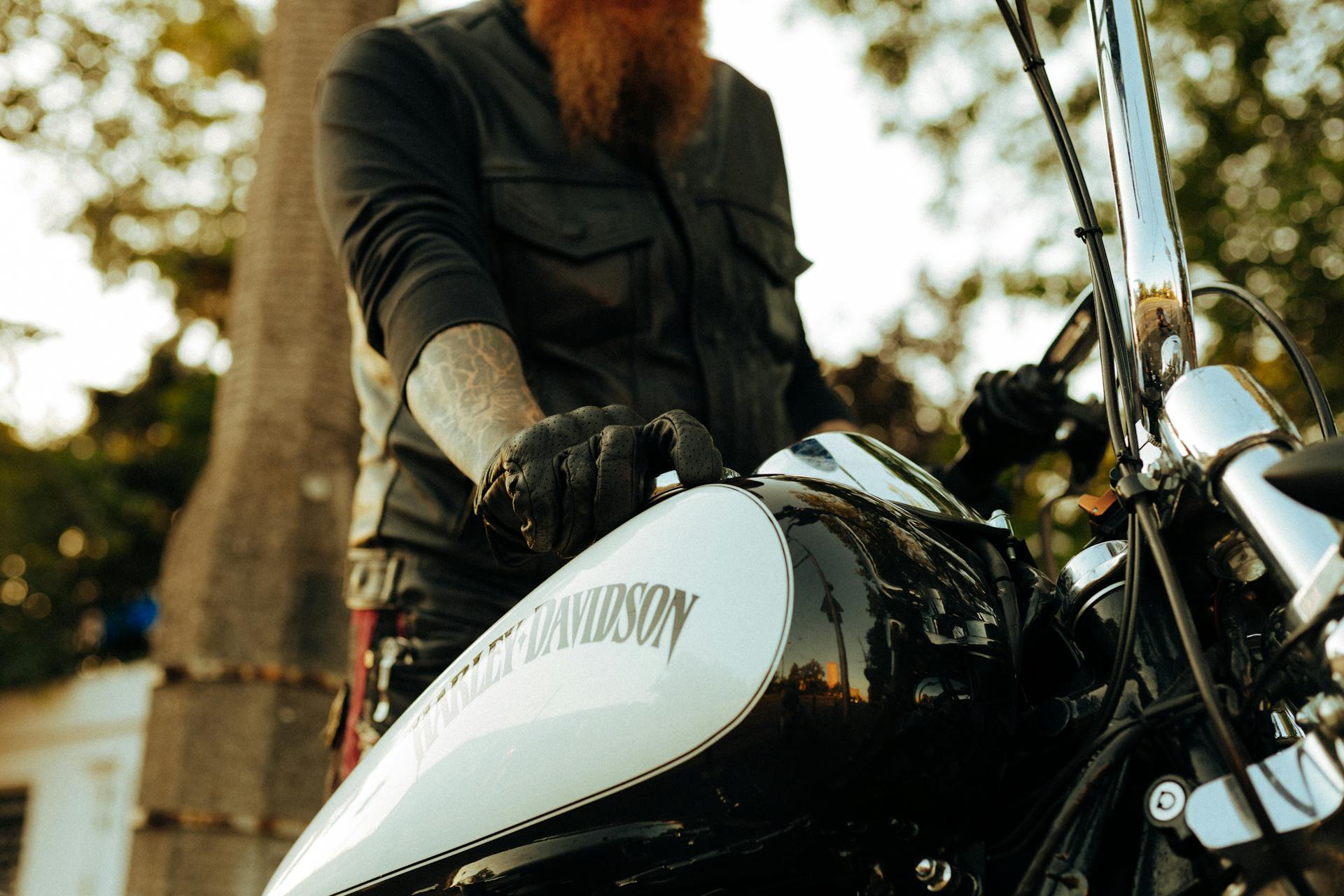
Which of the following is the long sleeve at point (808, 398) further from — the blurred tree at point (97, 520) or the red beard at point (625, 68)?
the blurred tree at point (97, 520)

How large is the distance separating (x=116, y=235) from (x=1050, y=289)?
24.9ft

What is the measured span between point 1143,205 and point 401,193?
921 millimetres

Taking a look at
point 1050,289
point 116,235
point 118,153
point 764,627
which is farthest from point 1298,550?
point 116,235

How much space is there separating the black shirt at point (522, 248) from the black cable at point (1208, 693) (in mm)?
896

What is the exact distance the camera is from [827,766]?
0.97 m

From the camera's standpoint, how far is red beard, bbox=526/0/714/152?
195 cm

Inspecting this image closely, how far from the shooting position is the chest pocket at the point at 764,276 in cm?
200

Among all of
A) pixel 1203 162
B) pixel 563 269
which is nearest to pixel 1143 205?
pixel 563 269

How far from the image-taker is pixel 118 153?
29.4 feet

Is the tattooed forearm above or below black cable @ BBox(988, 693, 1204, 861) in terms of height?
above

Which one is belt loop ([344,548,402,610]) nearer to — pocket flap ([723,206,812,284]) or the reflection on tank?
pocket flap ([723,206,812,284])

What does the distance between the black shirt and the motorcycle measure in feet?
2.19

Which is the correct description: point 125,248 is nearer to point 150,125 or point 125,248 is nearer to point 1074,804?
point 150,125

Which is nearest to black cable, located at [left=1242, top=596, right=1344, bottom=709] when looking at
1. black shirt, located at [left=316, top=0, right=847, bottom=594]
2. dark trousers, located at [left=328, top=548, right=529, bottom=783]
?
black shirt, located at [left=316, top=0, right=847, bottom=594]
